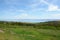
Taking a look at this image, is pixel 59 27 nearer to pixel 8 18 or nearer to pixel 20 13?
pixel 20 13

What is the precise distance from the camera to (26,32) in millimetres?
1711

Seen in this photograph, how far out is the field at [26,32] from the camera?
1.68 m

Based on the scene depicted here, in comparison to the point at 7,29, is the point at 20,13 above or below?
above

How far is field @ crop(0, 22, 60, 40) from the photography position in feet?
5.50

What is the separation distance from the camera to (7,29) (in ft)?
5.65

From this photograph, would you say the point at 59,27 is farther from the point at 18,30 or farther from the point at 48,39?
the point at 18,30

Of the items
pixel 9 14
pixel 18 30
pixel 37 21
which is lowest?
pixel 18 30

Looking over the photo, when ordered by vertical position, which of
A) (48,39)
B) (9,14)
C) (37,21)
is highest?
(9,14)

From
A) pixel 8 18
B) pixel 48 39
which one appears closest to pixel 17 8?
pixel 8 18

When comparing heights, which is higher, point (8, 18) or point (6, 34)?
point (8, 18)

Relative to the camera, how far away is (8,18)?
1742mm

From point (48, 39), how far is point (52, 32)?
0.13 metres

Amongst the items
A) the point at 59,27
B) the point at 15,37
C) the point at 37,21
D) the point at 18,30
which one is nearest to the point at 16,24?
the point at 18,30

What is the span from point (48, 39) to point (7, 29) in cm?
65
